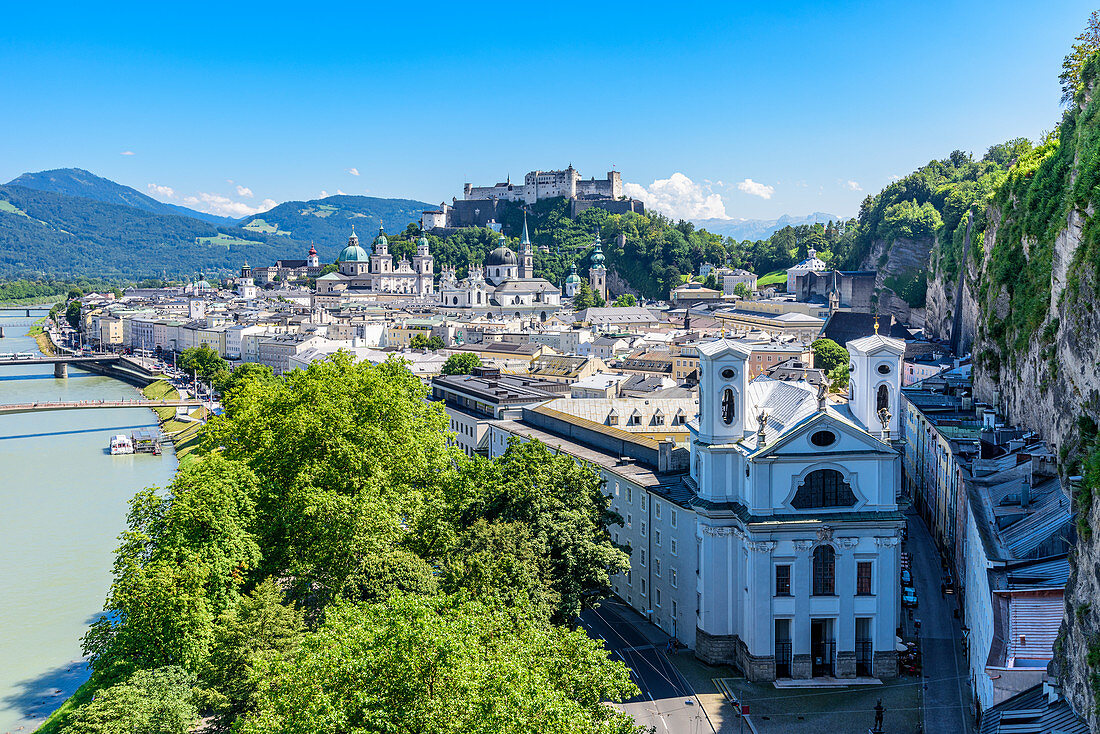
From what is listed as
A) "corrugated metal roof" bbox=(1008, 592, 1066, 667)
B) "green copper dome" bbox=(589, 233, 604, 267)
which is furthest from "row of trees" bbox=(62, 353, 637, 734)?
"green copper dome" bbox=(589, 233, 604, 267)

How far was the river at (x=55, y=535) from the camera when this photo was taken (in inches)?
882

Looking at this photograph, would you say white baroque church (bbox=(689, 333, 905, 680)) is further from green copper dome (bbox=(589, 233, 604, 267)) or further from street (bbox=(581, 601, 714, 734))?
green copper dome (bbox=(589, 233, 604, 267))

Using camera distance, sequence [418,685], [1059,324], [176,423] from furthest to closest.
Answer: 1. [176,423]
2. [1059,324]
3. [418,685]

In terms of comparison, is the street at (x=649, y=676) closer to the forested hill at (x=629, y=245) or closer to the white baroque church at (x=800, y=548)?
the white baroque church at (x=800, y=548)

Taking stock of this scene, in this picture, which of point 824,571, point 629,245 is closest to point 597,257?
point 629,245

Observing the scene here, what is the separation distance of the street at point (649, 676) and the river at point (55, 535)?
36.0ft

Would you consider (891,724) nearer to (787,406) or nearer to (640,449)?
(787,406)

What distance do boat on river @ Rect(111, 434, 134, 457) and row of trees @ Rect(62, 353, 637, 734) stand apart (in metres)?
27.7

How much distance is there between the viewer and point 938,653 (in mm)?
20844

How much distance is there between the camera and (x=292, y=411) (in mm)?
24047

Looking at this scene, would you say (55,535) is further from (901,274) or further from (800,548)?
(901,274)

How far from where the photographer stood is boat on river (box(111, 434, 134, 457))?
51.5 metres

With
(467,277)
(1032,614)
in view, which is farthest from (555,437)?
(467,277)

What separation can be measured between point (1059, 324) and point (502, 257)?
329 ft
